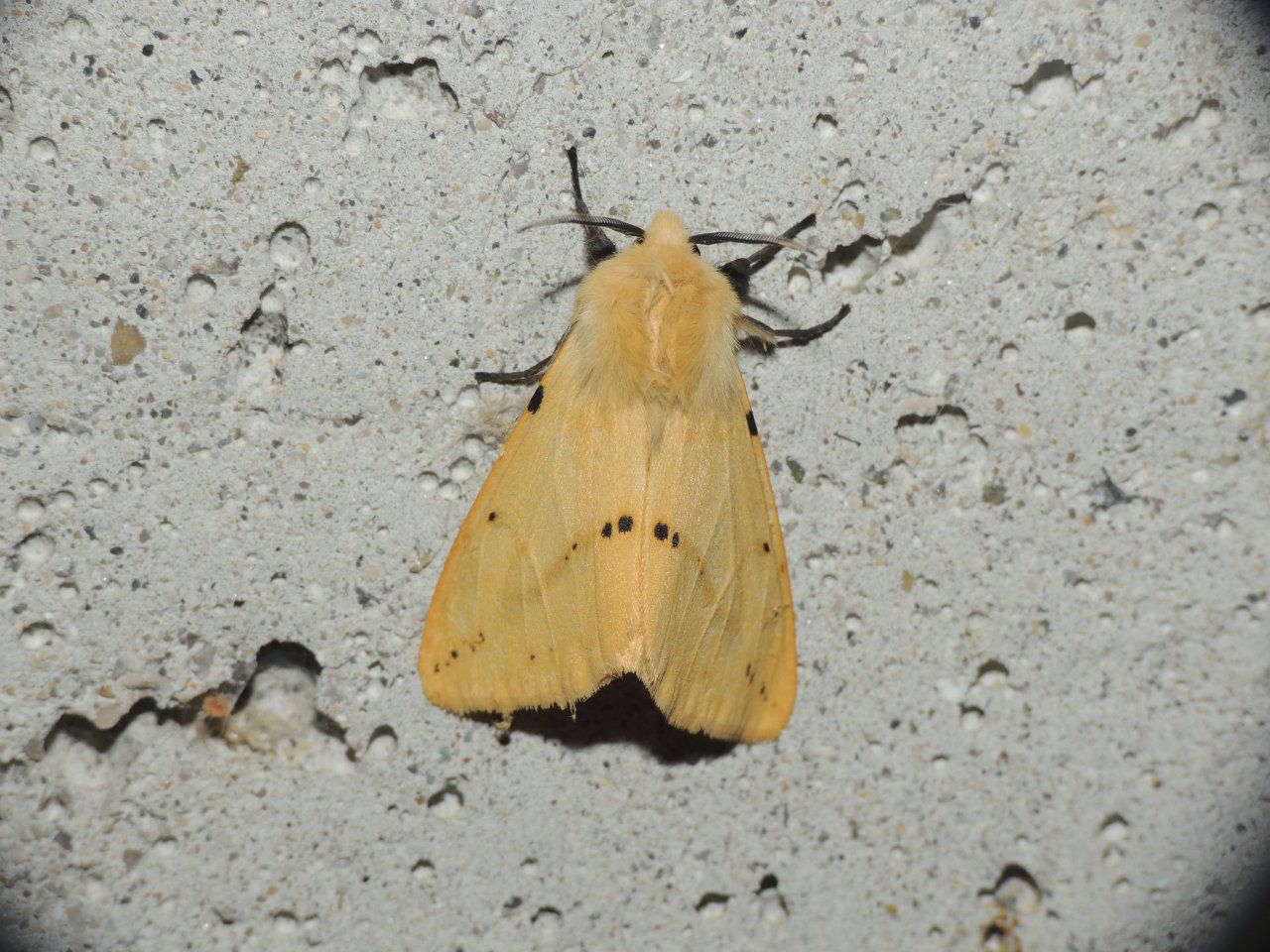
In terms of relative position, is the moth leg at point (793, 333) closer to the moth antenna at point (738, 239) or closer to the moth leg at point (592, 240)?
the moth antenna at point (738, 239)

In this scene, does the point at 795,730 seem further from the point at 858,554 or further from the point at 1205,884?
the point at 1205,884

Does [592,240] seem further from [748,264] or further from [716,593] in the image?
[716,593]

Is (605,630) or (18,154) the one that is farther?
(18,154)

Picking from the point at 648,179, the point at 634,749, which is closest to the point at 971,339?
the point at 648,179

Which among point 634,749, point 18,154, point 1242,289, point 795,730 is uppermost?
point 1242,289

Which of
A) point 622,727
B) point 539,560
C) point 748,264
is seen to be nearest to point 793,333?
point 748,264

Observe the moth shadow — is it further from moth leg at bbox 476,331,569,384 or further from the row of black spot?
moth leg at bbox 476,331,569,384
